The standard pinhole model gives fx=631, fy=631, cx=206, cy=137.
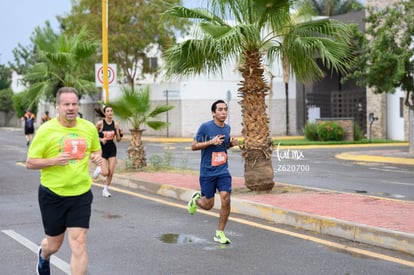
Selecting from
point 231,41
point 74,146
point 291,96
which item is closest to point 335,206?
point 231,41

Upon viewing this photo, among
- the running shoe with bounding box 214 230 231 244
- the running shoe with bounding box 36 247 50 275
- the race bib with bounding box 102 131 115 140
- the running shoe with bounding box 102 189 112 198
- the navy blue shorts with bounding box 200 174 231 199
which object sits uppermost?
the race bib with bounding box 102 131 115 140

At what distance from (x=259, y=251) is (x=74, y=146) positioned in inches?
116

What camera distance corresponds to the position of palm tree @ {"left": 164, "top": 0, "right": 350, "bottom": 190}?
11.2 meters

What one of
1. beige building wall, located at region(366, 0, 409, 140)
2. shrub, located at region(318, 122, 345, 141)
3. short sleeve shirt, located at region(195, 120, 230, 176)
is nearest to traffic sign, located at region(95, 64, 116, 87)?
short sleeve shirt, located at region(195, 120, 230, 176)

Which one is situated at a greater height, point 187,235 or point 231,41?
point 231,41

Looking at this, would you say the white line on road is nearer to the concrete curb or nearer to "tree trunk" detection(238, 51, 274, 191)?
the concrete curb

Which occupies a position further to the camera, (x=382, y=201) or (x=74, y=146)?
(x=382, y=201)

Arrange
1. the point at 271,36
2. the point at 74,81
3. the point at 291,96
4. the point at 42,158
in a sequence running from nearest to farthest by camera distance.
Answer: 1. the point at 42,158
2. the point at 271,36
3. the point at 74,81
4. the point at 291,96

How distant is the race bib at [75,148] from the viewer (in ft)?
17.7

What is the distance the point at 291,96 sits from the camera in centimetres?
4141

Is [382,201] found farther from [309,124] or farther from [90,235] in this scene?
[309,124]

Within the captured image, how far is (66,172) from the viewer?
5410mm

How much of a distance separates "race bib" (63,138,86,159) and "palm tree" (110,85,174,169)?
9.95 metres
